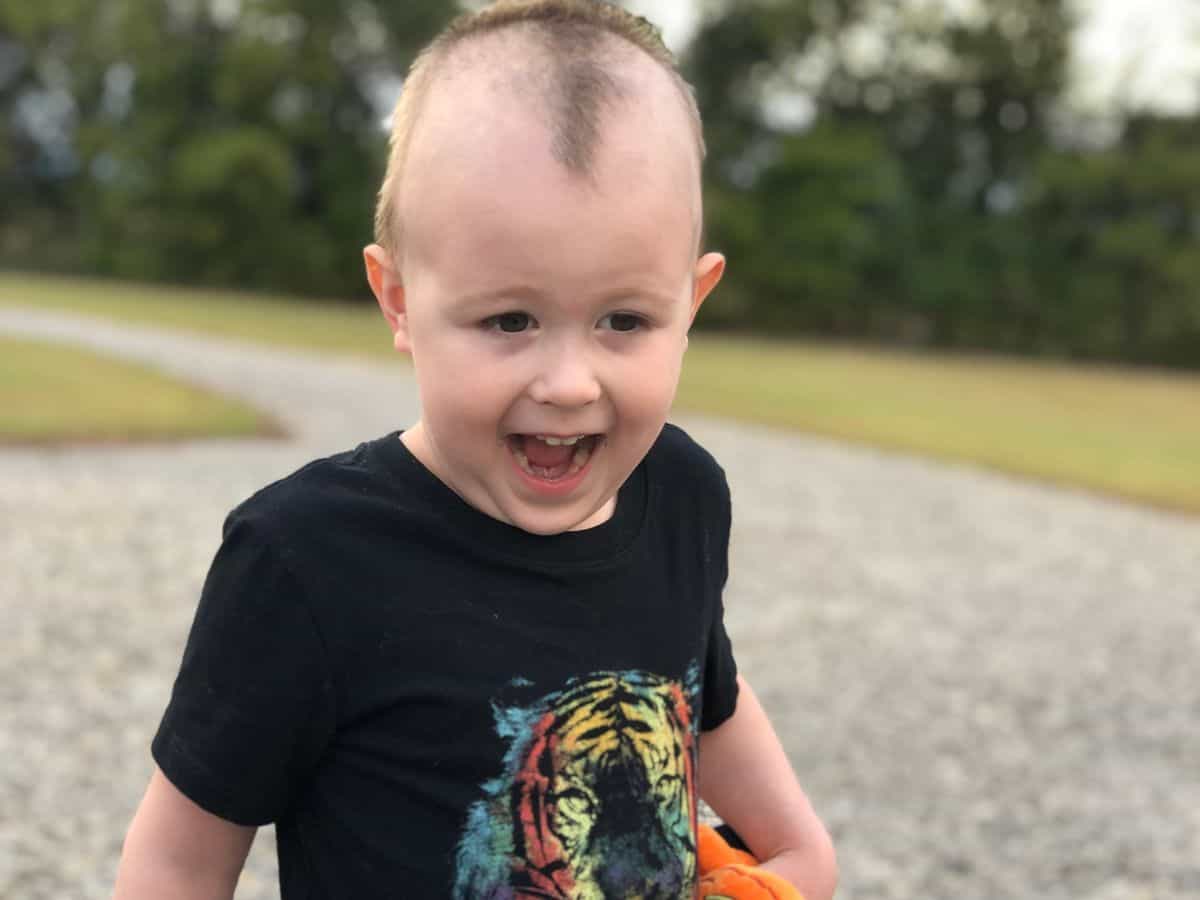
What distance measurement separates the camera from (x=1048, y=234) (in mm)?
35531

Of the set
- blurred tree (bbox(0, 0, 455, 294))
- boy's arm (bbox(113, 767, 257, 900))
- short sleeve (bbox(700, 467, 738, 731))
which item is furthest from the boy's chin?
blurred tree (bbox(0, 0, 455, 294))

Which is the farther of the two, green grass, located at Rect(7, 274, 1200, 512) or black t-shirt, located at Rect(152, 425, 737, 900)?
green grass, located at Rect(7, 274, 1200, 512)

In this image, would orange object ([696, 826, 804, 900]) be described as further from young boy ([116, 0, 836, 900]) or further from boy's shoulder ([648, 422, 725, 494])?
boy's shoulder ([648, 422, 725, 494])

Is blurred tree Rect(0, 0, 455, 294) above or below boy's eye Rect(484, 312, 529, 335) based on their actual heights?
above

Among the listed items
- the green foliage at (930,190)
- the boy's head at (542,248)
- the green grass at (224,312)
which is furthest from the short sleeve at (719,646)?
the green foliage at (930,190)

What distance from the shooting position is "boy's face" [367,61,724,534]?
3.84ft

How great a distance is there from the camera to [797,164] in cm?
3609

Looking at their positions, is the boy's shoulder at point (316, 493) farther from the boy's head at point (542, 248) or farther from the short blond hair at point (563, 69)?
the short blond hair at point (563, 69)

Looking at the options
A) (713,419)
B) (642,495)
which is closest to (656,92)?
(642,495)

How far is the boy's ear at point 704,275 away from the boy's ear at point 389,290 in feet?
0.91

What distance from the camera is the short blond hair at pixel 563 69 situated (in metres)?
1.19

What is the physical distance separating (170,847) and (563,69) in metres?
0.80

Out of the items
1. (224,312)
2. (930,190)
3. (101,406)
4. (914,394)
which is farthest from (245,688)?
(930,190)

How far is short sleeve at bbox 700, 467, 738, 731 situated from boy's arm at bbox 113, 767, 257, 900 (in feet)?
1.74
